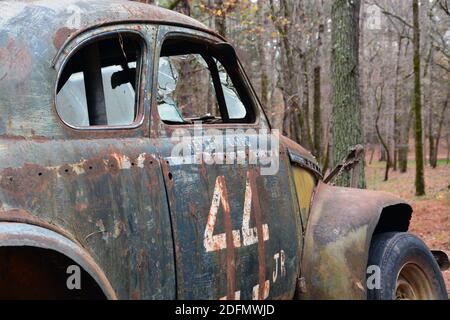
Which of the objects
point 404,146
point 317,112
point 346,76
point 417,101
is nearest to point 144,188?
point 346,76

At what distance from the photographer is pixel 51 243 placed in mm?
2207

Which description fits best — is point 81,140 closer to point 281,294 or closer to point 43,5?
point 43,5

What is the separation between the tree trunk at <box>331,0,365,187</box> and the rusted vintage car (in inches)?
161

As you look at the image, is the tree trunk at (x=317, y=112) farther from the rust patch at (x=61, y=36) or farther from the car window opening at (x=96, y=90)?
the rust patch at (x=61, y=36)

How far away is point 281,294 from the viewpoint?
138 inches

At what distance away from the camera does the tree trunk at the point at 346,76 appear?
8078mm

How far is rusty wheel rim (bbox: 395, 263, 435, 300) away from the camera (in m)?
4.23

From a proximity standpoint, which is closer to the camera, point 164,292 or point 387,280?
point 164,292

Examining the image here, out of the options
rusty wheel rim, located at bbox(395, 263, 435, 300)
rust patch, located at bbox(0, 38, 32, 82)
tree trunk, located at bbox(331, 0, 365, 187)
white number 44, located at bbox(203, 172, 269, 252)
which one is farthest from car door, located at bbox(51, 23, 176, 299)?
tree trunk, located at bbox(331, 0, 365, 187)

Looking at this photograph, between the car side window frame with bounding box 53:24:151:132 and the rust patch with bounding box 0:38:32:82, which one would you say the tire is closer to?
the car side window frame with bounding box 53:24:151:132

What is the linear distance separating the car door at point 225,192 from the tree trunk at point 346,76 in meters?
4.59

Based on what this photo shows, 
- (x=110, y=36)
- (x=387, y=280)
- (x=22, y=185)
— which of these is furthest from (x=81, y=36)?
(x=387, y=280)

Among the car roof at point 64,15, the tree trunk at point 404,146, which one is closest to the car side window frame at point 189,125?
the car roof at point 64,15
